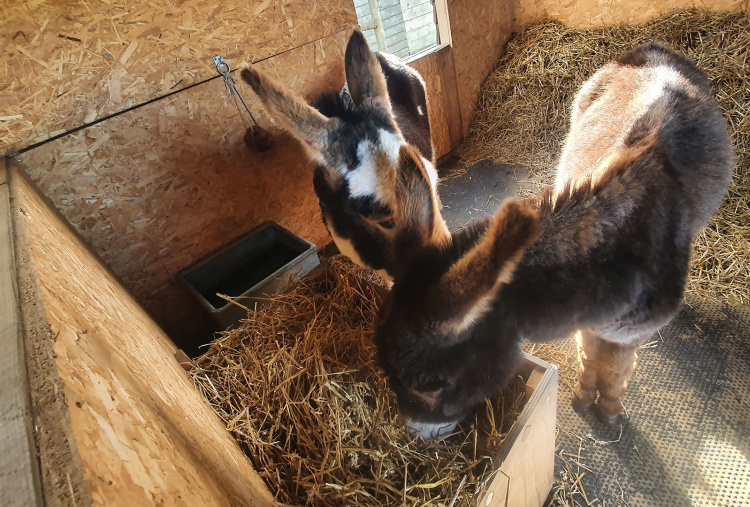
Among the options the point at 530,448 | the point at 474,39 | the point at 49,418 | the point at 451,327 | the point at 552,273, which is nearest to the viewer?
the point at 49,418

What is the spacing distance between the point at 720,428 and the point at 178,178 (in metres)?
3.73

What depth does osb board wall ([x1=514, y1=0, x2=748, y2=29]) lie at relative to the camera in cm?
363

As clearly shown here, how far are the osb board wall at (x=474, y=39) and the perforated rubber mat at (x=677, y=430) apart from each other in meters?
3.64

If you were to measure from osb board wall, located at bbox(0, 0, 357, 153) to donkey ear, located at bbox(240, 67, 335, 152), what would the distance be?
82 cm

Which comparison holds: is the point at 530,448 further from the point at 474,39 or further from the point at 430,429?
the point at 474,39

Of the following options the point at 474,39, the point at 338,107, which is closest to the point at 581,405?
the point at 338,107

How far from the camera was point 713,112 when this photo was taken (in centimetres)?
192

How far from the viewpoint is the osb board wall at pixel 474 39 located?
4383 mm

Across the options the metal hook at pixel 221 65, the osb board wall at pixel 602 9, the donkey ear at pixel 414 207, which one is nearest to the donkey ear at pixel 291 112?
the metal hook at pixel 221 65

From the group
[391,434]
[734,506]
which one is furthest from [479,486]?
[734,506]

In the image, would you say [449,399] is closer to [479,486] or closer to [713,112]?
[479,486]

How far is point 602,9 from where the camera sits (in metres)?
Result: 4.29

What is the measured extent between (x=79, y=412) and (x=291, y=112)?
1812 millimetres

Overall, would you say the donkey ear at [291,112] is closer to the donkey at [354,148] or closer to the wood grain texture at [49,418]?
the donkey at [354,148]
